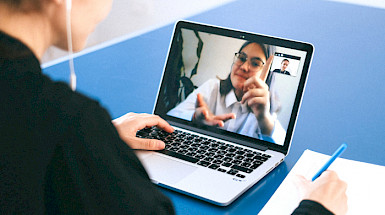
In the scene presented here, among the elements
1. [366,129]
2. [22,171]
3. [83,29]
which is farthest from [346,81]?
[22,171]

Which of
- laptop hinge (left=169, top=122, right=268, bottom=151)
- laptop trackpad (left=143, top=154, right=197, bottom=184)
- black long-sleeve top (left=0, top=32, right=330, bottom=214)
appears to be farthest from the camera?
laptop hinge (left=169, top=122, right=268, bottom=151)

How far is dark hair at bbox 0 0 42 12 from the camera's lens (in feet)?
1.58

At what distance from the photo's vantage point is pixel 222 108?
3.51ft

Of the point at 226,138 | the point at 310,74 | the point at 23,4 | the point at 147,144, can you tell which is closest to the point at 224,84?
the point at 226,138

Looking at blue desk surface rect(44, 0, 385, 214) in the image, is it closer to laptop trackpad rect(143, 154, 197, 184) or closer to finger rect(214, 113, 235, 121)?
laptop trackpad rect(143, 154, 197, 184)

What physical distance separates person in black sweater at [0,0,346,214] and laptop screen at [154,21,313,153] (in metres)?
0.55

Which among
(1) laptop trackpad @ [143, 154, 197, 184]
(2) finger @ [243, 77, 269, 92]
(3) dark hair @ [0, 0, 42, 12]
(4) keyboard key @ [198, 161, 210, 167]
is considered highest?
(3) dark hair @ [0, 0, 42, 12]

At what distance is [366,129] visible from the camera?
3.85 feet

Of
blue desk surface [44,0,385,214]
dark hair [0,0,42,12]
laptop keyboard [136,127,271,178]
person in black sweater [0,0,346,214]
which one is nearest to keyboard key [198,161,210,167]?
laptop keyboard [136,127,271,178]

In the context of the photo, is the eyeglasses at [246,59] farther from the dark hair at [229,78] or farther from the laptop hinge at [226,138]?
the laptop hinge at [226,138]

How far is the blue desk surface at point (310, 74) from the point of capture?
1.07m

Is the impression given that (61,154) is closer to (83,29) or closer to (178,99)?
(83,29)

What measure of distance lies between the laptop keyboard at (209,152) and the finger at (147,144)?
0.05 feet

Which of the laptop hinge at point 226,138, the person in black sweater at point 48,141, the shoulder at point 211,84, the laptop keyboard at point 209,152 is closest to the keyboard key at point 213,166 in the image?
the laptop keyboard at point 209,152
